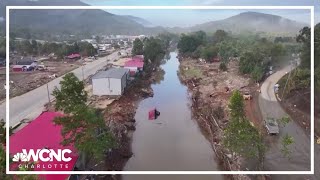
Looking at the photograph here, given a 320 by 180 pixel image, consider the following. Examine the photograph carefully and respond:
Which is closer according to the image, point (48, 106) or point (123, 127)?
point (48, 106)

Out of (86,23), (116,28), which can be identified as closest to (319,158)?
(116,28)

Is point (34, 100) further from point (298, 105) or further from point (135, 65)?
point (298, 105)

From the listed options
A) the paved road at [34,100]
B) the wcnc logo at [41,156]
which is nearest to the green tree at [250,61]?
the paved road at [34,100]

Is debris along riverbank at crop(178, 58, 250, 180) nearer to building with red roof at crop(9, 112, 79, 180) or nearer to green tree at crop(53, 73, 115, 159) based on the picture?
green tree at crop(53, 73, 115, 159)

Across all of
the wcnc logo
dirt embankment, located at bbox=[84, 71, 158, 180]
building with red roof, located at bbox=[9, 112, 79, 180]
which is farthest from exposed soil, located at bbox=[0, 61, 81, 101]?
the wcnc logo

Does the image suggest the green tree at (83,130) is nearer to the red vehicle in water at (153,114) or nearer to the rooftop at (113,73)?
the rooftop at (113,73)

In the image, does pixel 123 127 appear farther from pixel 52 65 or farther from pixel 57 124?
pixel 57 124

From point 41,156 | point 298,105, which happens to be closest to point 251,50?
point 298,105
